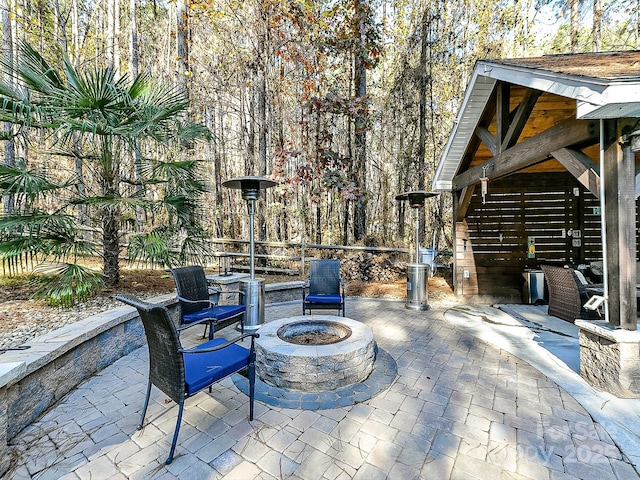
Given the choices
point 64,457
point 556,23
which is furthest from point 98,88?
point 556,23

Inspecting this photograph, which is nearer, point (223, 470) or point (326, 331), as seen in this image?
point (223, 470)

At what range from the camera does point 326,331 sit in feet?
10.6

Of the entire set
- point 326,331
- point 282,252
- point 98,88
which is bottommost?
point 326,331

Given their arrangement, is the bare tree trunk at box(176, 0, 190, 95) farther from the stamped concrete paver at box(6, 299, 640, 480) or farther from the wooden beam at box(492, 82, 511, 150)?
the stamped concrete paver at box(6, 299, 640, 480)

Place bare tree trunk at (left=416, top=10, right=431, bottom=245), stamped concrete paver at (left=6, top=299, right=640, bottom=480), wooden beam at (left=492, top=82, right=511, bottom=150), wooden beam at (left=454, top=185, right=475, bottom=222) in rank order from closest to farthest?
1. stamped concrete paver at (left=6, top=299, right=640, bottom=480)
2. wooden beam at (left=492, top=82, right=511, bottom=150)
3. wooden beam at (left=454, top=185, right=475, bottom=222)
4. bare tree trunk at (left=416, top=10, right=431, bottom=245)

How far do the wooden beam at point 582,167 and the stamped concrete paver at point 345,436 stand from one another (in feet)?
5.90

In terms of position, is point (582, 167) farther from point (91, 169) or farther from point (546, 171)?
point (91, 169)

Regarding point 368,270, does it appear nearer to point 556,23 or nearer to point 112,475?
point 112,475

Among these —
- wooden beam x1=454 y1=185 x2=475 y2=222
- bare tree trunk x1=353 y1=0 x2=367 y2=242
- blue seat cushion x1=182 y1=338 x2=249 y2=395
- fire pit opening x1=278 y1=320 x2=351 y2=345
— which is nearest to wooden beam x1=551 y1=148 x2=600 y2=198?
wooden beam x1=454 y1=185 x2=475 y2=222

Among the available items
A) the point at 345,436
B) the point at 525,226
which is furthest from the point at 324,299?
the point at 525,226

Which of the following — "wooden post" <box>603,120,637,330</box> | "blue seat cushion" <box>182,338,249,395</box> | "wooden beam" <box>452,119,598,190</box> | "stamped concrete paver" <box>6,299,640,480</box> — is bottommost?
"stamped concrete paver" <box>6,299,640,480</box>

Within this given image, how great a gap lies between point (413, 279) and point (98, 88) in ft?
16.7

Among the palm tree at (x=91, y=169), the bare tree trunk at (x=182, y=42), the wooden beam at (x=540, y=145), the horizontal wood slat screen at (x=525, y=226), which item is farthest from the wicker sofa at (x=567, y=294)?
the bare tree trunk at (x=182, y=42)

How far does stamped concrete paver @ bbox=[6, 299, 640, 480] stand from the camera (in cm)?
165
